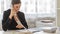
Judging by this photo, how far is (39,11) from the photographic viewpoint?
120 inches

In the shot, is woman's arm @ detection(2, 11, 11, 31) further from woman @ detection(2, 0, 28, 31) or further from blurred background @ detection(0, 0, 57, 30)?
blurred background @ detection(0, 0, 57, 30)

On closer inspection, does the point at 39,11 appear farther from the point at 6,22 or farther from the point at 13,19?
Answer: the point at 6,22

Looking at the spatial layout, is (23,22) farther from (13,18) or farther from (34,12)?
(34,12)

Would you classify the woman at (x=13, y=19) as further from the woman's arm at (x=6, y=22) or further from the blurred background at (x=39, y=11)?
the blurred background at (x=39, y=11)

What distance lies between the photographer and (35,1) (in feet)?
9.91

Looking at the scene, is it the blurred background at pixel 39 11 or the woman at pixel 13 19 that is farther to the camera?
the blurred background at pixel 39 11

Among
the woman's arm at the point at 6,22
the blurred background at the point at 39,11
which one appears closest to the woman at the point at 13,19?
the woman's arm at the point at 6,22

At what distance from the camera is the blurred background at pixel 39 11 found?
9.84ft

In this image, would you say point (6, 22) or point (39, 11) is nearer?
point (6, 22)

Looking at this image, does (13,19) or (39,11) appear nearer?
(13,19)

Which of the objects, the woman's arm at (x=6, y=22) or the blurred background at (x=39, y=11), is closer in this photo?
the woman's arm at (x=6, y=22)

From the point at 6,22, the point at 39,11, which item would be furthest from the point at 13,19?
the point at 39,11

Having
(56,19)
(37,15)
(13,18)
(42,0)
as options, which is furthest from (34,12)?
(13,18)

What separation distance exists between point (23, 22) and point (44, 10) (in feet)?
2.68
